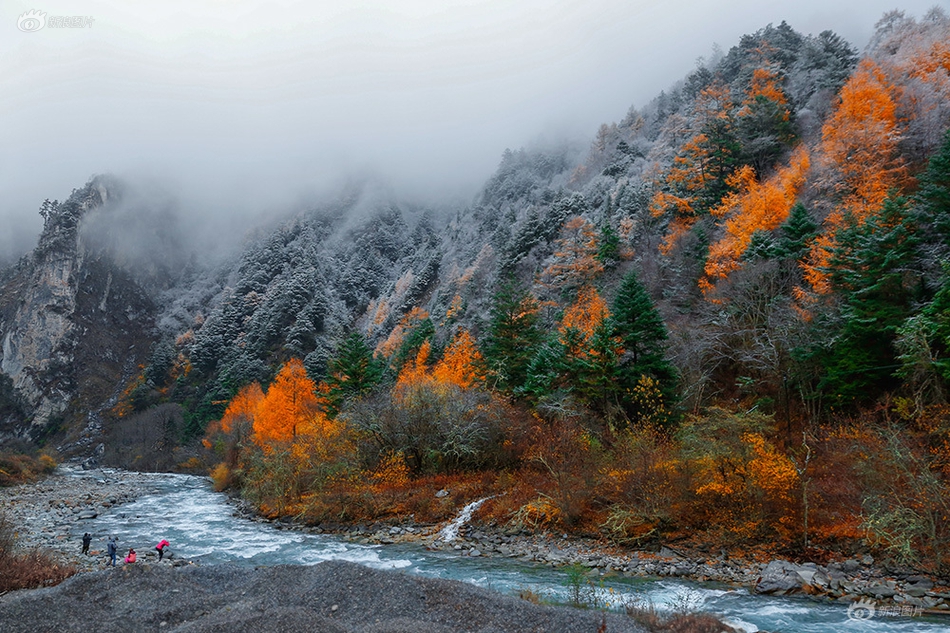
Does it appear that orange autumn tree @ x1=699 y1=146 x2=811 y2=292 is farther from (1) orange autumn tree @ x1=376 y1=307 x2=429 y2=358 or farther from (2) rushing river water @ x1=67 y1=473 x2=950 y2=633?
(1) orange autumn tree @ x1=376 y1=307 x2=429 y2=358

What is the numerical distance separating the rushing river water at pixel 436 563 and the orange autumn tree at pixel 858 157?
1965 centimetres

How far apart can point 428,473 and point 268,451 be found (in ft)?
43.3

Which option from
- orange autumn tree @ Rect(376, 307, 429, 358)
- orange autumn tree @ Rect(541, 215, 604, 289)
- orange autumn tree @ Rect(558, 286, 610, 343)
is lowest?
orange autumn tree @ Rect(376, 307, 429, 358)

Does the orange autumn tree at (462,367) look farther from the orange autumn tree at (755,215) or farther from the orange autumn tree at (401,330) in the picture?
the orange autumn tree at (401,330)

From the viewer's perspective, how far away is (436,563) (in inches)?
849

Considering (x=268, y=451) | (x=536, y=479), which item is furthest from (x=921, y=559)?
(x=268, y=451)

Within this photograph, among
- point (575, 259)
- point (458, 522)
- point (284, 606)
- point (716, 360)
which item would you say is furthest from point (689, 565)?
point (575, 259)

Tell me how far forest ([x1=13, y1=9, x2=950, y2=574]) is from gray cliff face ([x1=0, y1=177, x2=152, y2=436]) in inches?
3610

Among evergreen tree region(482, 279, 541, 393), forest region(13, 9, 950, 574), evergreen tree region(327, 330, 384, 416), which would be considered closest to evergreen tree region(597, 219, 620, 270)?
forest region(13, 9, 950, 574)

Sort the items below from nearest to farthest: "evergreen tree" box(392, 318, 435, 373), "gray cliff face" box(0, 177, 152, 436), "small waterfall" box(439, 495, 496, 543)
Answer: "small waterfall" box(439, 495, 496, 543) → "evergreen tree" box(392, 318, 435, 373) → "gray cliff face" box(0, 177, 152, 436)

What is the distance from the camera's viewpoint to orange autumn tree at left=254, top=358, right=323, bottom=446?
47.8 meters

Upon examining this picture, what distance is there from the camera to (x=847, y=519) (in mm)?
19141

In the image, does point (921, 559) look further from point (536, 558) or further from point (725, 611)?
point (536, 558)

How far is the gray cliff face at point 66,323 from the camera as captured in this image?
424ft
